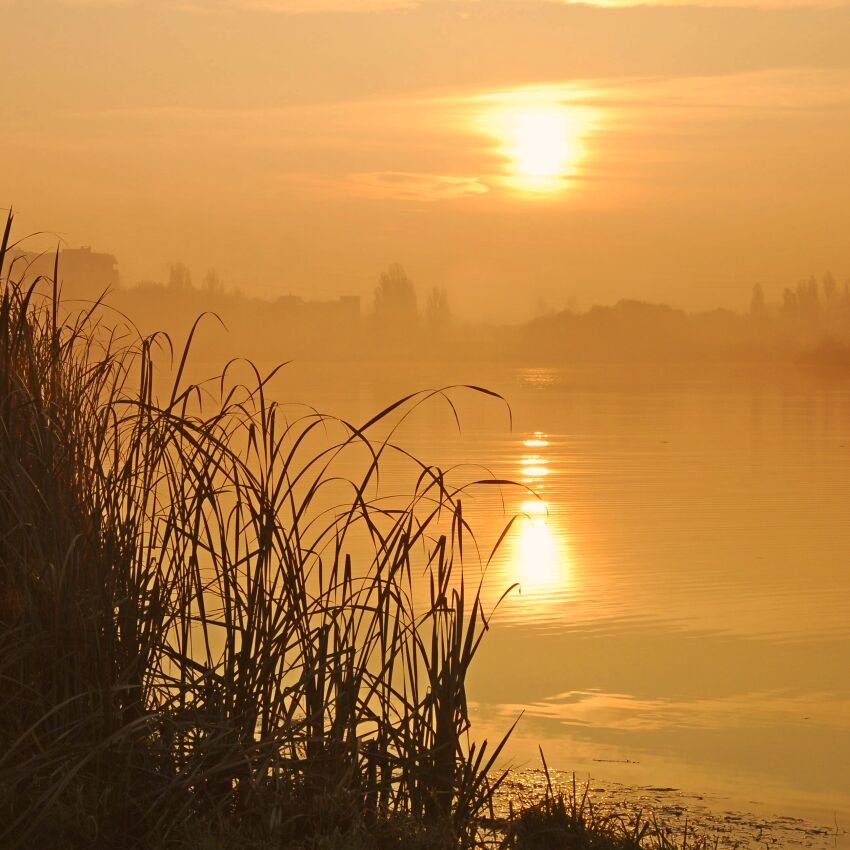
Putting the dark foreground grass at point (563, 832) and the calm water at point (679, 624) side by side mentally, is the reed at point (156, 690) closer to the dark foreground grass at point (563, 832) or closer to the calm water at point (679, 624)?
the dark foreground grass at point (563, 832)

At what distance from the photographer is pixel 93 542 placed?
3.42 metres

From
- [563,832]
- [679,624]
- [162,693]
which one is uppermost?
[679,624]

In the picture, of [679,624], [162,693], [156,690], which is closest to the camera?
[162,693]

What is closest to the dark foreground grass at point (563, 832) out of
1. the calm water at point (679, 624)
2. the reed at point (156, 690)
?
the reed at point (156, 690)

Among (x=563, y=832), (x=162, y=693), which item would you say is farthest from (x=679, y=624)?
(x=162, y=693)

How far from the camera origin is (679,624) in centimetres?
883

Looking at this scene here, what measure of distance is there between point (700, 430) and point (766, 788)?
80.9 ft

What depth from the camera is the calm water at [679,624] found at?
5.91 metres

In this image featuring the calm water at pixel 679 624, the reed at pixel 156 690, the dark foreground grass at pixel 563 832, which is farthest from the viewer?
the calm water at pixel 679 624

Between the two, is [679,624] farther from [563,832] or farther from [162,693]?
[162,693]

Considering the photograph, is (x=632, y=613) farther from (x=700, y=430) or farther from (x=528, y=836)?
(x=700, y=430)

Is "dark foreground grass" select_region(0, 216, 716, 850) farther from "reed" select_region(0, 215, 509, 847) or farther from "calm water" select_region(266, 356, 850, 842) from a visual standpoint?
"calm water" select_region(266, 356, 850, 842)

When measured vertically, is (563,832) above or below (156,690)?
below

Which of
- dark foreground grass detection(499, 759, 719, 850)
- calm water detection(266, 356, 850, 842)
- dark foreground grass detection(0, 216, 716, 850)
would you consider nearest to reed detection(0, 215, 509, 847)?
dark foreground grass detection(0, 216, 716, 850)
